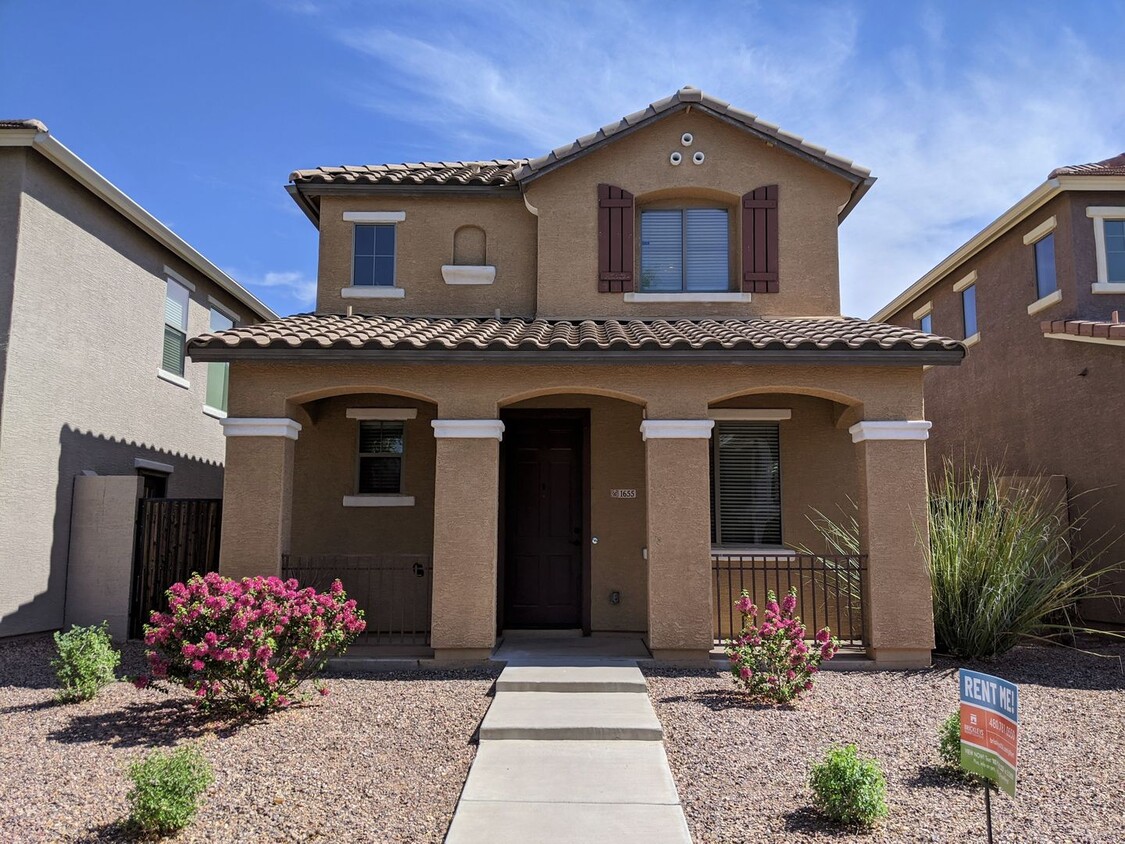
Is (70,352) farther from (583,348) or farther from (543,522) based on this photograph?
(583,348)

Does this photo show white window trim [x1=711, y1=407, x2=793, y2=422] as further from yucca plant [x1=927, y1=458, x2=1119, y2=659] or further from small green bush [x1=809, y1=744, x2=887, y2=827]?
small green bush [x1=809, y1=744, x2=887, y2=827]

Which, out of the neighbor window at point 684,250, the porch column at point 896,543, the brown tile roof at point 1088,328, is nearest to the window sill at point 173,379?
the neighbor window at point 684,250

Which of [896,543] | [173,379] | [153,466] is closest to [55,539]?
[153,466]

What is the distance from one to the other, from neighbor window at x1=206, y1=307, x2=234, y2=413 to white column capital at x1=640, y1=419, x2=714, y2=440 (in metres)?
9.80

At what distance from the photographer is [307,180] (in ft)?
38.4

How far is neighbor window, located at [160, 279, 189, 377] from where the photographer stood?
13.9 m

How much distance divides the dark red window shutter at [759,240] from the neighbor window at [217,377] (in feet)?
32.4

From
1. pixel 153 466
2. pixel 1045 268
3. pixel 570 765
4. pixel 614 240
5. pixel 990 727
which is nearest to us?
pixel 990 727

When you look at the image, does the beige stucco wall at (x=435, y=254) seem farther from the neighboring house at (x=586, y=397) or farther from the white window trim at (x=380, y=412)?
the white window trim at (x=380, y=412)

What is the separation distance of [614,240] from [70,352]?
7543mm

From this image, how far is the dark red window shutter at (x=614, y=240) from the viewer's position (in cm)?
1123

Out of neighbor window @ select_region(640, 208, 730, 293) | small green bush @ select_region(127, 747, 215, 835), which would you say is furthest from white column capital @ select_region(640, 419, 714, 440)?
small green bush @ select_region(127, 747, 215, 835)

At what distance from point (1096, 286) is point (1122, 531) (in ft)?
12.9

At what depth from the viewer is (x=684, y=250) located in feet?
37.8
